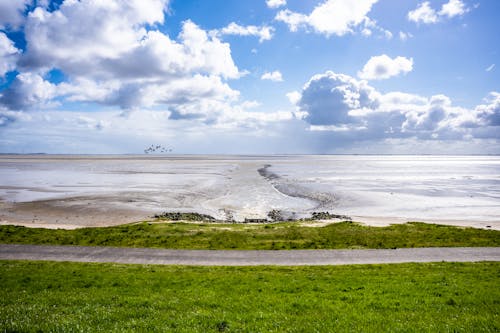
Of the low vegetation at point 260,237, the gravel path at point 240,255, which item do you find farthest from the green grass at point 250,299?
the low vegetation at point 260,237

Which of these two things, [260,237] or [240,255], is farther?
[260,237]

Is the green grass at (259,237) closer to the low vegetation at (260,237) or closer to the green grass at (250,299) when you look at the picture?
the low vegetation at (260,237)

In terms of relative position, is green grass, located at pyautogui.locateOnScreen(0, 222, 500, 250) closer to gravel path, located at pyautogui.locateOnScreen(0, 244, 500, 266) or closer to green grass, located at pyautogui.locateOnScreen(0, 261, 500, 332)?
gravel path, located at pyautogui.locateOnScreen(0, 244, 500, 266)

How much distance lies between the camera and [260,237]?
1041 inches

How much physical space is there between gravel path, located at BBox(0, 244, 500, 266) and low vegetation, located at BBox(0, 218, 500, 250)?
4.96ft

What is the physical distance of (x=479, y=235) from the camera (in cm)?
2617

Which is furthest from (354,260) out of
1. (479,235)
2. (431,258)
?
(479,235)

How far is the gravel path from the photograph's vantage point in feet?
62.7

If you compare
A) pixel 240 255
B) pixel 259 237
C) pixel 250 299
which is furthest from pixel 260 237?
pixel 250 299

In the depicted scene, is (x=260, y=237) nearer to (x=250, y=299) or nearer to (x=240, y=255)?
(x=240, y=255)

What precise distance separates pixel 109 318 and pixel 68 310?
1.65m

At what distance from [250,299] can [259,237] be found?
14.9 m

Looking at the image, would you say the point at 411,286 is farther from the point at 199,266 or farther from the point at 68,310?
the point at 68,310

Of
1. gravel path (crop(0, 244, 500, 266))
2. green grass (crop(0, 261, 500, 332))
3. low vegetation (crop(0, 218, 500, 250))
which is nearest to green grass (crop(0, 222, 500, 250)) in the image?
low vegetation (crop(0, 218, 500, 250))
